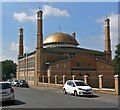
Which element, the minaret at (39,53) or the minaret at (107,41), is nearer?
the minaret at (39,53)

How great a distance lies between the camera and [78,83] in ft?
94.3

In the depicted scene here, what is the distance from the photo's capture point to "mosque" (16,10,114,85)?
241 ft

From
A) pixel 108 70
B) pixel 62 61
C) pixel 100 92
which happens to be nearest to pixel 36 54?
pixel 62 61

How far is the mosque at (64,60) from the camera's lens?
2896 inches

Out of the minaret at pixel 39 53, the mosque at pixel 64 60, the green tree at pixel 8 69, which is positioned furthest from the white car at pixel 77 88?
the green tree at pixel 8 69

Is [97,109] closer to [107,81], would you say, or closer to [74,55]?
[107,81]

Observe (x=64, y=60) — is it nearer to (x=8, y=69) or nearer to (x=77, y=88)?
(x=77, y=88)

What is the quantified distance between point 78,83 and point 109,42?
58.9 metres

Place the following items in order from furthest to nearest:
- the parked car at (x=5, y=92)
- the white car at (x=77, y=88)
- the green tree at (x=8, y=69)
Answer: the green tree at (x=8, y=69) → the white car at (x=77, y=88) → the parked car at (x=5, y=92)

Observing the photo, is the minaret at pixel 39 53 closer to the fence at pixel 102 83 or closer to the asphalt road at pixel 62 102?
the fence at pixel 102 83

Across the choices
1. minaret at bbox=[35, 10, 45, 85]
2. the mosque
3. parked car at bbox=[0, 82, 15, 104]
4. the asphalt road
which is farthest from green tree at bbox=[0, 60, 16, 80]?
parked car at bbox=[0, 82, 15, 104]

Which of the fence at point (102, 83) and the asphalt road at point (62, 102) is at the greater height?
the fence at point (102, 83)

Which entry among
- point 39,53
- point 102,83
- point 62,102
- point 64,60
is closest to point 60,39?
point 39,53

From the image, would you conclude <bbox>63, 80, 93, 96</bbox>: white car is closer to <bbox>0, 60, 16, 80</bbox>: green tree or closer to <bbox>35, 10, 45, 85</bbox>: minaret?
<bbox>35, 10, 45, 85</bbox>: minaret
